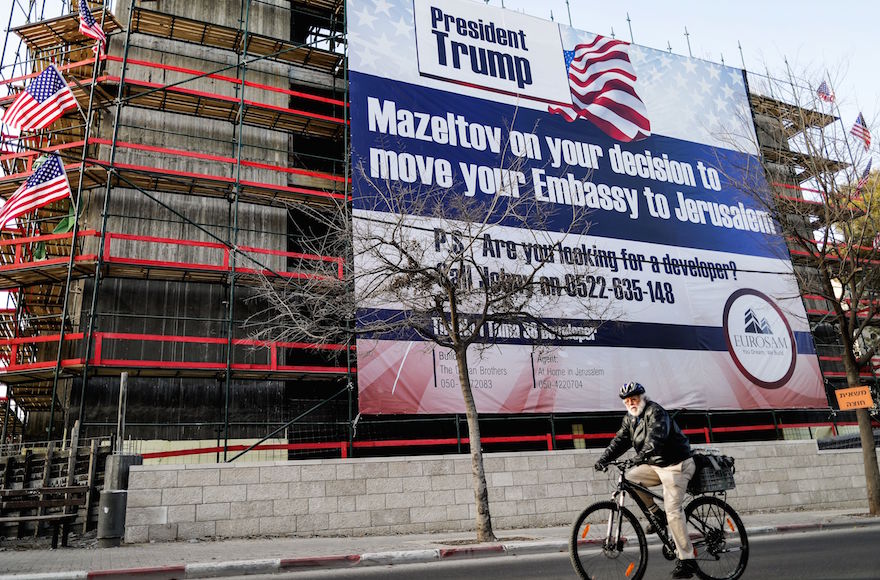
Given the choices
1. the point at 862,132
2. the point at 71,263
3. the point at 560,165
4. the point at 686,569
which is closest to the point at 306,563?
A: the point at 686,569

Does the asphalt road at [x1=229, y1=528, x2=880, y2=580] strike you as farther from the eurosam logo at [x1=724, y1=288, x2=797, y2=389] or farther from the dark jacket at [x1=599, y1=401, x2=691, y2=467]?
the eurosam logo at [x1=724, y1=288, x2=797, y2=389]

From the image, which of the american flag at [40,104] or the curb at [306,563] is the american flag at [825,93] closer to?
the curb at [306,563]

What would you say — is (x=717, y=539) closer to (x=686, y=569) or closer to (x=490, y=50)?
(x=686, y=569)

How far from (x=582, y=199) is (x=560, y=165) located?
3.82 ft

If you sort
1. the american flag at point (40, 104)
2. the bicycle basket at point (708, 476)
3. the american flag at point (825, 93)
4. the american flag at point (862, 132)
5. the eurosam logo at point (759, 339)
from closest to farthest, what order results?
the bicycle basket at point (708, 476), the american flag at point (40, 104), the american flag at point (825, 93), the american flag at point (862, 132), the eurosam logo at point (759, 339)

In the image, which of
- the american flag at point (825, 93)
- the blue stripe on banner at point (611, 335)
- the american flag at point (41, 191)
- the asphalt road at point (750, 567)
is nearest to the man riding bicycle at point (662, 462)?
the asphalt road at point (750, 567)

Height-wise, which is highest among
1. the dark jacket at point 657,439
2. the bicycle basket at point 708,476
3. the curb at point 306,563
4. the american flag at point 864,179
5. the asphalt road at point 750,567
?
the american flag at point 864,179

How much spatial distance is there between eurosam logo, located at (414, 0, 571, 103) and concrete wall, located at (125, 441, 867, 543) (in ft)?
34.4

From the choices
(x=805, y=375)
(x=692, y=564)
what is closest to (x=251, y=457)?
(x=692, y=564)

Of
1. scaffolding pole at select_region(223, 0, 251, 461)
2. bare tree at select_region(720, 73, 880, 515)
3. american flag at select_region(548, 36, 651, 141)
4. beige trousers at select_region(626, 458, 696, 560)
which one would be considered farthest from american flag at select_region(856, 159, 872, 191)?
scaffolding pole at select_region(223, 0, 251, 461)

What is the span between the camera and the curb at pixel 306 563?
698 centimetres

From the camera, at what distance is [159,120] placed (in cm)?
1730

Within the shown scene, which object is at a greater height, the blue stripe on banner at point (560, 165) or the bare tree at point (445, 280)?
the blue stripe on banner at point (560, 165)

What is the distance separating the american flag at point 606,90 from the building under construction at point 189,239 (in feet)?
14.2
